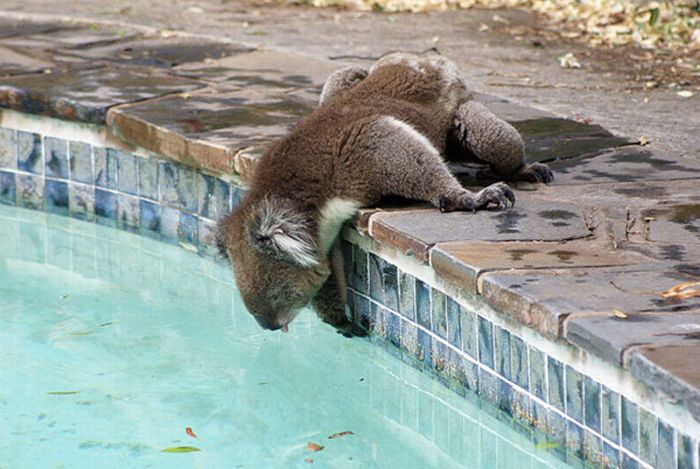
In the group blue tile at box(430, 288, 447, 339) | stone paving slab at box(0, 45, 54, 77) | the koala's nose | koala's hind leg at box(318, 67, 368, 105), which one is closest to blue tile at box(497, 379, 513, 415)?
blue tile at box(430, 288, 447, 339)

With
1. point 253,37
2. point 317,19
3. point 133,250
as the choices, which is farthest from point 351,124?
point 317,19

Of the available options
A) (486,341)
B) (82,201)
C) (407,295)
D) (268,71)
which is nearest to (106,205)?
(82,201)

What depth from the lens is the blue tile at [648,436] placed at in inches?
127

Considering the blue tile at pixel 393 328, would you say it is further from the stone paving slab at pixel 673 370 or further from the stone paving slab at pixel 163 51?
the stone paving slab at pixel 163 51

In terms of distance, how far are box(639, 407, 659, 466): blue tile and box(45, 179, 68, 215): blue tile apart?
4.14 metres

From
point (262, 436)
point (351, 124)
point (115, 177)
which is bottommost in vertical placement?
point (262, 436)

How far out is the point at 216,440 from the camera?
4.24 metres

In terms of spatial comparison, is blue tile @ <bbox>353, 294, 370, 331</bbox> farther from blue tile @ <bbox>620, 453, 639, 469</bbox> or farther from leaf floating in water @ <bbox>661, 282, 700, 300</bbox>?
blue tile @ <bbox>620, 453, 639, 469</bbox>

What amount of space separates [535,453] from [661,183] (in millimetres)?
1608

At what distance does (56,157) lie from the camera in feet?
22.2

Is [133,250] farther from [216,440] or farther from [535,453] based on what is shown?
[535,453]

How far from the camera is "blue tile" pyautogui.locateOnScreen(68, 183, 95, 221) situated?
21.8 ft

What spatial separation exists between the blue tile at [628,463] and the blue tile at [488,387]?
75 centimetres

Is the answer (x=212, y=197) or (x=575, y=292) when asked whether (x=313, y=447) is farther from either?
(x=212, y=197)
